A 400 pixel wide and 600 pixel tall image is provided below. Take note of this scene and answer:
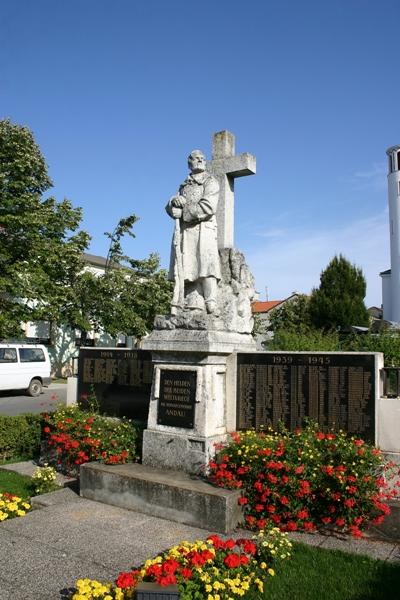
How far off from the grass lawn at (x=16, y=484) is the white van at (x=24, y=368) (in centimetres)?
1239

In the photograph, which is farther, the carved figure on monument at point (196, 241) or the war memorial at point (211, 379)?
the carved figure on monument at point (196, 241)

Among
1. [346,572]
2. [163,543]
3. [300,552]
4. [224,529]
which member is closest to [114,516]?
[163,543]

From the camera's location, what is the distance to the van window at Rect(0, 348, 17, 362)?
19.4 meters

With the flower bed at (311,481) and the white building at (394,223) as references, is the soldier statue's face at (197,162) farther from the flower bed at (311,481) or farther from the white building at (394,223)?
the white building at (394,223)

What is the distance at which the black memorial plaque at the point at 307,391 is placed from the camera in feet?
18.9

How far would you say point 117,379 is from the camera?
8336 mm

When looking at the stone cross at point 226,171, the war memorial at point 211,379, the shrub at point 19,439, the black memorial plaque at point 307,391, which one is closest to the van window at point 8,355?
the shrub at point 19,439

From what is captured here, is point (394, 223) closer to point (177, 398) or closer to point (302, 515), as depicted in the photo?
point (177, 398)

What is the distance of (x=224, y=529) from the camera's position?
17.0 ft

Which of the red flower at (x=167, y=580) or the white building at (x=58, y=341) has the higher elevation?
the white building at (x=58, y=341)

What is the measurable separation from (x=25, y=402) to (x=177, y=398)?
1340 centimetres

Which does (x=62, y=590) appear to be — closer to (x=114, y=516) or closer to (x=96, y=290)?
(x=114, y=516)

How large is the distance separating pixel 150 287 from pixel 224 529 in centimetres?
2300

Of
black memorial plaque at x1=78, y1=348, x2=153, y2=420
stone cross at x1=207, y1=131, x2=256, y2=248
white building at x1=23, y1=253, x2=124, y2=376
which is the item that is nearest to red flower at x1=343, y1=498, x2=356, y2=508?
black memorial plaque at x1=78, y1=348, x2=153, y2=420
